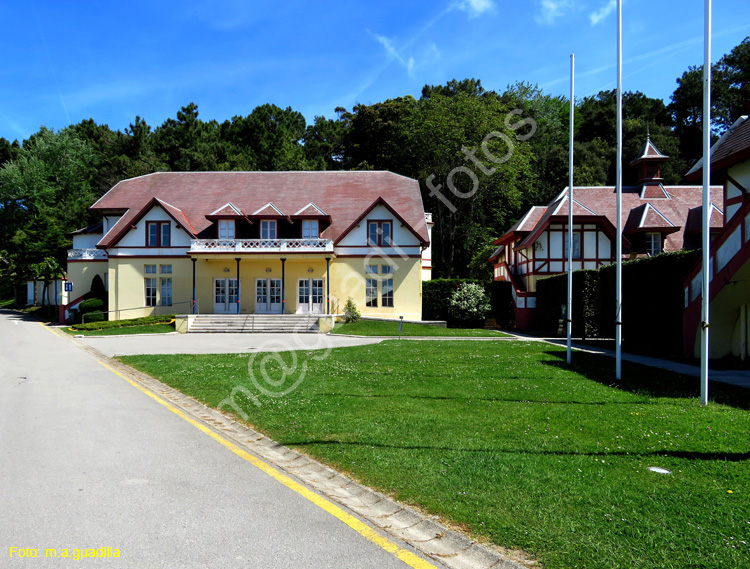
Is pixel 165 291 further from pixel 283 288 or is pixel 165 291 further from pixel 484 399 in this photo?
pixel 484 399

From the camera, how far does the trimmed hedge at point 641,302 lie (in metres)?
16.7

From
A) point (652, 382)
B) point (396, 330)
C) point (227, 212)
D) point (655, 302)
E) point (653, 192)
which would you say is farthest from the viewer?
point (653, 192)

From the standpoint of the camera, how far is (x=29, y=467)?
6059 mm

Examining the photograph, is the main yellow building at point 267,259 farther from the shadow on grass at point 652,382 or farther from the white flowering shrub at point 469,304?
the shadow on grass at point 652,382

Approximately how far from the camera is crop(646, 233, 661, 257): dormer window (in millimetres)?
33938

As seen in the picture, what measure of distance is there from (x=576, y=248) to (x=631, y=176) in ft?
99.9

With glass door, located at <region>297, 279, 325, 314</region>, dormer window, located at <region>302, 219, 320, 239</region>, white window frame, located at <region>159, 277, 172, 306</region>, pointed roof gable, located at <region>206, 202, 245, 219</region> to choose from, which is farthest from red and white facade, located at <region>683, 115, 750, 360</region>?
white window frame, located at <region>159, 277, 172, 306</region>

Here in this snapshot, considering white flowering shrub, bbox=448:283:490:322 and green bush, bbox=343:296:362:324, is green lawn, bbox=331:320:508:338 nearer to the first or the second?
green bush, bbox=343:296:362:324

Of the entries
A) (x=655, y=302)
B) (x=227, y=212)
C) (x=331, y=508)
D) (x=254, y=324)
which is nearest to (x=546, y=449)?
(x=331, y=508)

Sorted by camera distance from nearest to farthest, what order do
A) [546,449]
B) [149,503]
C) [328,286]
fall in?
1. [149,503]
2. [546,449]
3. [328,286]

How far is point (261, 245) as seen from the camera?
108 ft

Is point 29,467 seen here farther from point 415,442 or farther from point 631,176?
point 631,176

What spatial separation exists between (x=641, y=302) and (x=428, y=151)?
31835 millimetres

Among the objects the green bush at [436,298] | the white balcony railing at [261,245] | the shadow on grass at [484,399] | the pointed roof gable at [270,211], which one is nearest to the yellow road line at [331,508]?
the shadow on grass at [484,399]
